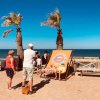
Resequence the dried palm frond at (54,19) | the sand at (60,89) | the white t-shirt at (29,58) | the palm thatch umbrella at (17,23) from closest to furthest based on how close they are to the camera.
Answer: the sand at (60,89) < the white t-shirt at (29,58) < the palm thatch umbrella at (17,23) < the dried palm frond at (54,19)

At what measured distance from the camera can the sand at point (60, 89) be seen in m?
9.41

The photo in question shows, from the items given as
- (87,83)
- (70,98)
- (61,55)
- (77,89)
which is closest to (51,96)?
(70,98)

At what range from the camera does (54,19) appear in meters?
21.1

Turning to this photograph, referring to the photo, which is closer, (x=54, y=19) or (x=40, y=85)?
(x=40, y=85)

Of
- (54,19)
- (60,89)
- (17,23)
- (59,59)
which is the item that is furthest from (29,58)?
(54,19)

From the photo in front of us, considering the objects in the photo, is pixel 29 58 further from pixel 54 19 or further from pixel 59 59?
pixel 54 19

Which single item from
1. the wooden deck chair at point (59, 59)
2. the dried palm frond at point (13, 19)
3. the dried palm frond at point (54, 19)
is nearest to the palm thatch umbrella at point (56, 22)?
the dried palm frond at point (54, 19)

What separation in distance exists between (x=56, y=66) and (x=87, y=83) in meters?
2.59

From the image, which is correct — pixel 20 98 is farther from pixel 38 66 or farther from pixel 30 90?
pixel 38 66

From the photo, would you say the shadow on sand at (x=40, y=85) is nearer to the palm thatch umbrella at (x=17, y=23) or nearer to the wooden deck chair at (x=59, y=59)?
the wooden deck chair at (x=59, y=59)

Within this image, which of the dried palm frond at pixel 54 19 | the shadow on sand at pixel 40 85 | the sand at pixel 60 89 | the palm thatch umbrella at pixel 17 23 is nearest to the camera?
the sand at pixel 60 89

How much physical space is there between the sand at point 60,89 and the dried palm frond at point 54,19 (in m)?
8.38

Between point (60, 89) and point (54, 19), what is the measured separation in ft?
37.0

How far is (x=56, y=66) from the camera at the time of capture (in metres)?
13.9
